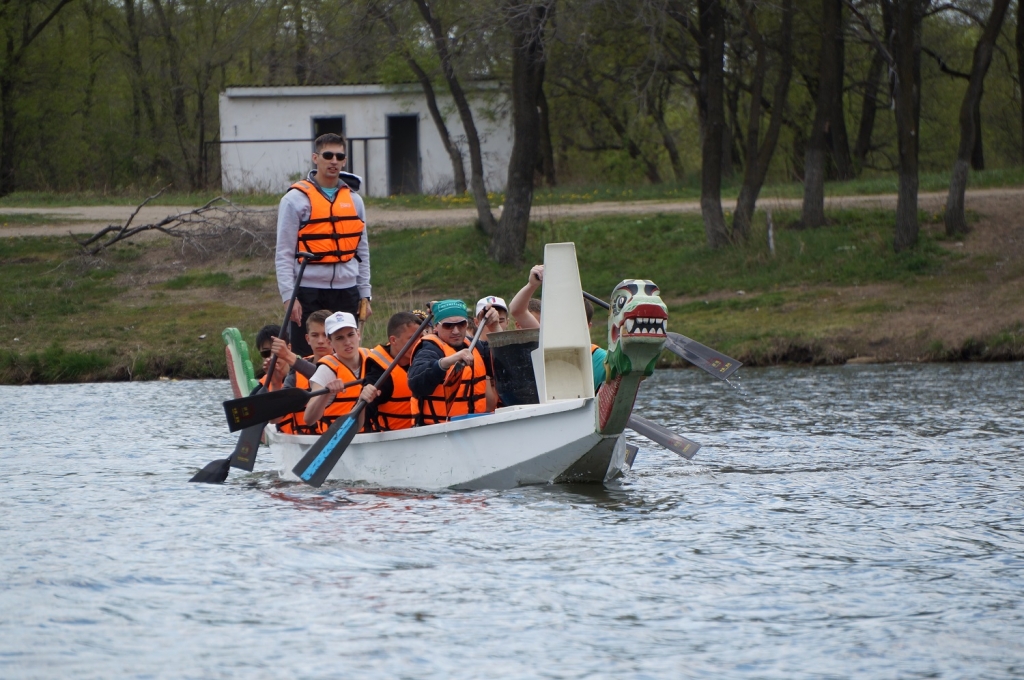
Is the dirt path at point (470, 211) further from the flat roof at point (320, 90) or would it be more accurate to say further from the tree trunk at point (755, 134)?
the flat roof at point (320, 90)

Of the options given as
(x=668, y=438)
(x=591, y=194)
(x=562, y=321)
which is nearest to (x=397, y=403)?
(x=562, y=321)

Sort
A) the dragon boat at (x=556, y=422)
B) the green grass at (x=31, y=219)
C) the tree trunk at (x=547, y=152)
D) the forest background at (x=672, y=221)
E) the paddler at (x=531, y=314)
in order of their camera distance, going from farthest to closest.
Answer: the tree trunk at (x=547, y=152) → the green grass at (x=31, y=219) → the forest background at (x=672, y=221) → the paddler at (x=531, y=314) → the dragon boat at (x=556, y=422)

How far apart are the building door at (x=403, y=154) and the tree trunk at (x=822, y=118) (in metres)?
12.8

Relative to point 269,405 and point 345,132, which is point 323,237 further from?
point 345,132

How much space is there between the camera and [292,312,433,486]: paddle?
7.32 meters

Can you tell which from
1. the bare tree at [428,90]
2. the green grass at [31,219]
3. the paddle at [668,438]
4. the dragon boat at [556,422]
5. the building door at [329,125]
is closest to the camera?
the dragon boat at [556,422]

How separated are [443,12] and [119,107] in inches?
737

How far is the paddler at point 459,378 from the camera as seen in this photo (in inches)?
289

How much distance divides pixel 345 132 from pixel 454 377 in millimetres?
22513

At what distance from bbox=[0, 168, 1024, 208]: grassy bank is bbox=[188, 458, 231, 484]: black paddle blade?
1527 centimetres

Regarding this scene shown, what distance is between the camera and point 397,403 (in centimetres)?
766

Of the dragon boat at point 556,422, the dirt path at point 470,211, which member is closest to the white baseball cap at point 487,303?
the dragon boat at point 556,422

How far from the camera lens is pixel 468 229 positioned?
65.0 feet

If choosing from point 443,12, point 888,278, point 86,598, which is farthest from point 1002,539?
point 443,12
